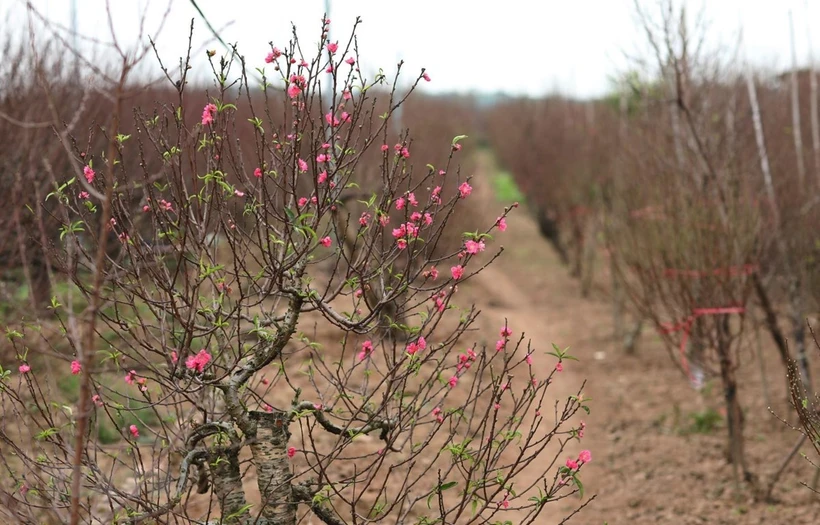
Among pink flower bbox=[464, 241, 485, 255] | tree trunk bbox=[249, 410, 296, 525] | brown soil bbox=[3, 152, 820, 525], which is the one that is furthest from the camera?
brown soil bbox=[3, 152, 820, 525]

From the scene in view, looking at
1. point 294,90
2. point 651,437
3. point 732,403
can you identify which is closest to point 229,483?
point 294,90

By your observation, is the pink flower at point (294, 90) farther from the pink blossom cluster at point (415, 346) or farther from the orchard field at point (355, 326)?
the pink blossom cluster at point (415, 346)

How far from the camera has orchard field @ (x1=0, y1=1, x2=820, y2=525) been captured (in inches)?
95.7

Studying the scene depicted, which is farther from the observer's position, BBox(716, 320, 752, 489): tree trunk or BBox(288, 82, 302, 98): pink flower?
BBox(716, 320, 752, 489): tree trunk

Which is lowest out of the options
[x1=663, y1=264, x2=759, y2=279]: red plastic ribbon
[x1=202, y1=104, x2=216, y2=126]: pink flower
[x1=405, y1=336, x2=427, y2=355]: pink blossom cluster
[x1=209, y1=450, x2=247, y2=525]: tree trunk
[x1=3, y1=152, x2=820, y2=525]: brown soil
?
[x1=3, y1=152, x2=820, y2=525]: brown soil

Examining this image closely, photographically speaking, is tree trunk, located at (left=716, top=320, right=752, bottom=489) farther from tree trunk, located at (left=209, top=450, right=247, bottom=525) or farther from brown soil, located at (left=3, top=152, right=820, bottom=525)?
tree trunk, located at (left=209, top=450, right=247, bottom=525)

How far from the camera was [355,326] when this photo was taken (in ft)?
8.34

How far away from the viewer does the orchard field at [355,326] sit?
7.97 ft

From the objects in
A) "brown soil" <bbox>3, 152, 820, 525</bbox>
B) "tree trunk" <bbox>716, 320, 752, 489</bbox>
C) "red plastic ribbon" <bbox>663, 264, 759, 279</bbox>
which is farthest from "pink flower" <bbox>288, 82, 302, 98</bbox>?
"tree trunk" <bbox>716, 320, 752, 489</bbox>

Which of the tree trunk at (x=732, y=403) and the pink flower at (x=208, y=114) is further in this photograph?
the tree trunk at (x=732, y=403)

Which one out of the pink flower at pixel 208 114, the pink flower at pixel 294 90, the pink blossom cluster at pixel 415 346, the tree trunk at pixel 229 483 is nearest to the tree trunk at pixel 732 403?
the pink blossom cluster at pixel 415 346

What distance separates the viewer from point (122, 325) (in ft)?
7.95

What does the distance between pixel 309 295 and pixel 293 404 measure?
1.66 feet

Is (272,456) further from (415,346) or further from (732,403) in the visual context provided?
(732,403)
